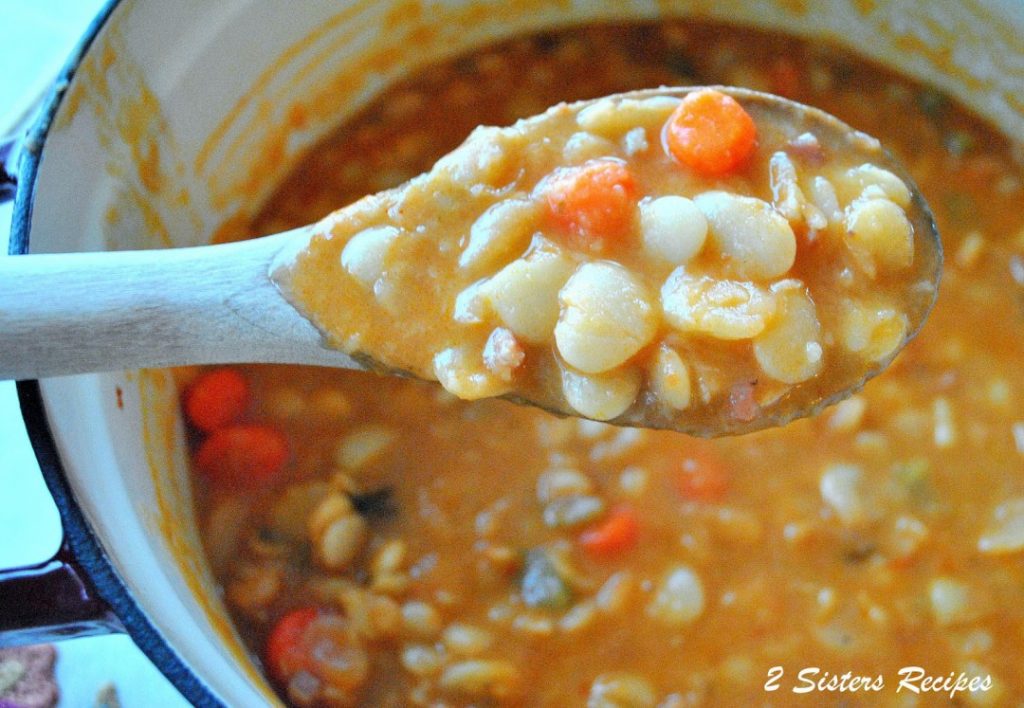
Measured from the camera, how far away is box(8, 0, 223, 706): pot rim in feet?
4.29

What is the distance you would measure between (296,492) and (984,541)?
53.6 inches

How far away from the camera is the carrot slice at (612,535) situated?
6.46 feet

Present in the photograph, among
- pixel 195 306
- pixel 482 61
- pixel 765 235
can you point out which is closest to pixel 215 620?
pixel 195 306

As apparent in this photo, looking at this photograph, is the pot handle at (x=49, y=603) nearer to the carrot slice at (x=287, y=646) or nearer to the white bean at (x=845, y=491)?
the carrot slice at (x=287, y=646)

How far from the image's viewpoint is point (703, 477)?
204 cm

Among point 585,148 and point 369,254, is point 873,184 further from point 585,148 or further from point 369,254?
point 369,254

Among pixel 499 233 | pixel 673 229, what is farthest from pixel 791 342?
pixel 499 233

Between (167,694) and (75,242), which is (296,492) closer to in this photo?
(167,694)

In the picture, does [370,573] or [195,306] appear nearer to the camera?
[195,306]

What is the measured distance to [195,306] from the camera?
142 centimetres

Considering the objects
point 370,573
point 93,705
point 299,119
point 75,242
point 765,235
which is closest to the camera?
point 765,235

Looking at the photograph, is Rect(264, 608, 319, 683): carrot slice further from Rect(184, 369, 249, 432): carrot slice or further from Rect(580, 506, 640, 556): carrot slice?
Rect(580, 506, 640, 556): carrot slice

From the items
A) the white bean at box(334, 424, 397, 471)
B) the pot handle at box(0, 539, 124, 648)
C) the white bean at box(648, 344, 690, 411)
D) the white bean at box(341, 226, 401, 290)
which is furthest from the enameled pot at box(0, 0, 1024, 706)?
the white bean at box(648, 344, 690, 411)

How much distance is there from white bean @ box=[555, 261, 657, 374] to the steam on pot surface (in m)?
0.68
